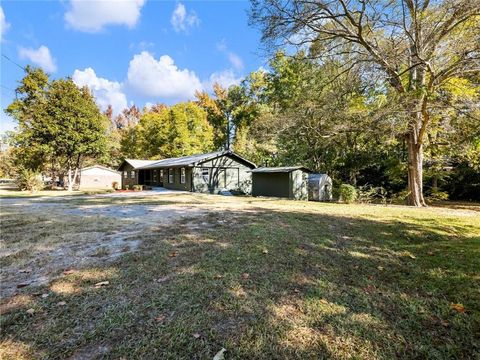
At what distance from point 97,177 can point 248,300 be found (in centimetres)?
Answer: 3888

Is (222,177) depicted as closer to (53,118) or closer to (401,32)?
(401,32)

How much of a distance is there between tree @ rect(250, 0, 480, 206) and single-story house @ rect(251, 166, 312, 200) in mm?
7054

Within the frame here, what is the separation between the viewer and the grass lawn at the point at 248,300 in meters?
2.08

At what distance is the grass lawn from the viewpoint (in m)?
2.08

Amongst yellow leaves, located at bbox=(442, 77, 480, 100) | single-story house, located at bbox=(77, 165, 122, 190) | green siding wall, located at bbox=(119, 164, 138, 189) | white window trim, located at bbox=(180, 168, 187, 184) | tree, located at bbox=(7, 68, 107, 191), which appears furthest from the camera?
single-story house, located at bbox=(77, 165, 122, 190)

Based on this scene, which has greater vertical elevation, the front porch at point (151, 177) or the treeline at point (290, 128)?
the treeline at point (290, 128)

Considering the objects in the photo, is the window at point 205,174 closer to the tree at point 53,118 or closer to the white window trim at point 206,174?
the white window trim at point 206,174

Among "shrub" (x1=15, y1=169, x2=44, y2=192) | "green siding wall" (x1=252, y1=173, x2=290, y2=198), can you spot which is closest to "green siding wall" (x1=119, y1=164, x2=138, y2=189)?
"shrub" (x1=15, y1=169, x2=44, y2=192)

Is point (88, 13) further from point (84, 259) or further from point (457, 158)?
point (457, 158)

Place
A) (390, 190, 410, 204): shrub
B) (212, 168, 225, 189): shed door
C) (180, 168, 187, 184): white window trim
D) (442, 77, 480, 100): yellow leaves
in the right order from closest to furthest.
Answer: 1. (442, 77, 480, 100): yellow leaves
2. (390, 190, 410, 204): shrub
3. (212, 168, 225, 189): shed door
4. (180, 168, 187, 184): white window trim

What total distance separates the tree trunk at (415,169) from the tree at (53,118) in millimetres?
25339

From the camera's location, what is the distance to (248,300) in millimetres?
2752

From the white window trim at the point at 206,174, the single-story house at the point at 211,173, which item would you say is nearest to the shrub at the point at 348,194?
the single-story house at the point at 211,173

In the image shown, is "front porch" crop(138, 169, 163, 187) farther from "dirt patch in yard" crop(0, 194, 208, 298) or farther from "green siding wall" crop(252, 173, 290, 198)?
"dirt patch in yard" crop(0, 194, 208, 298)
